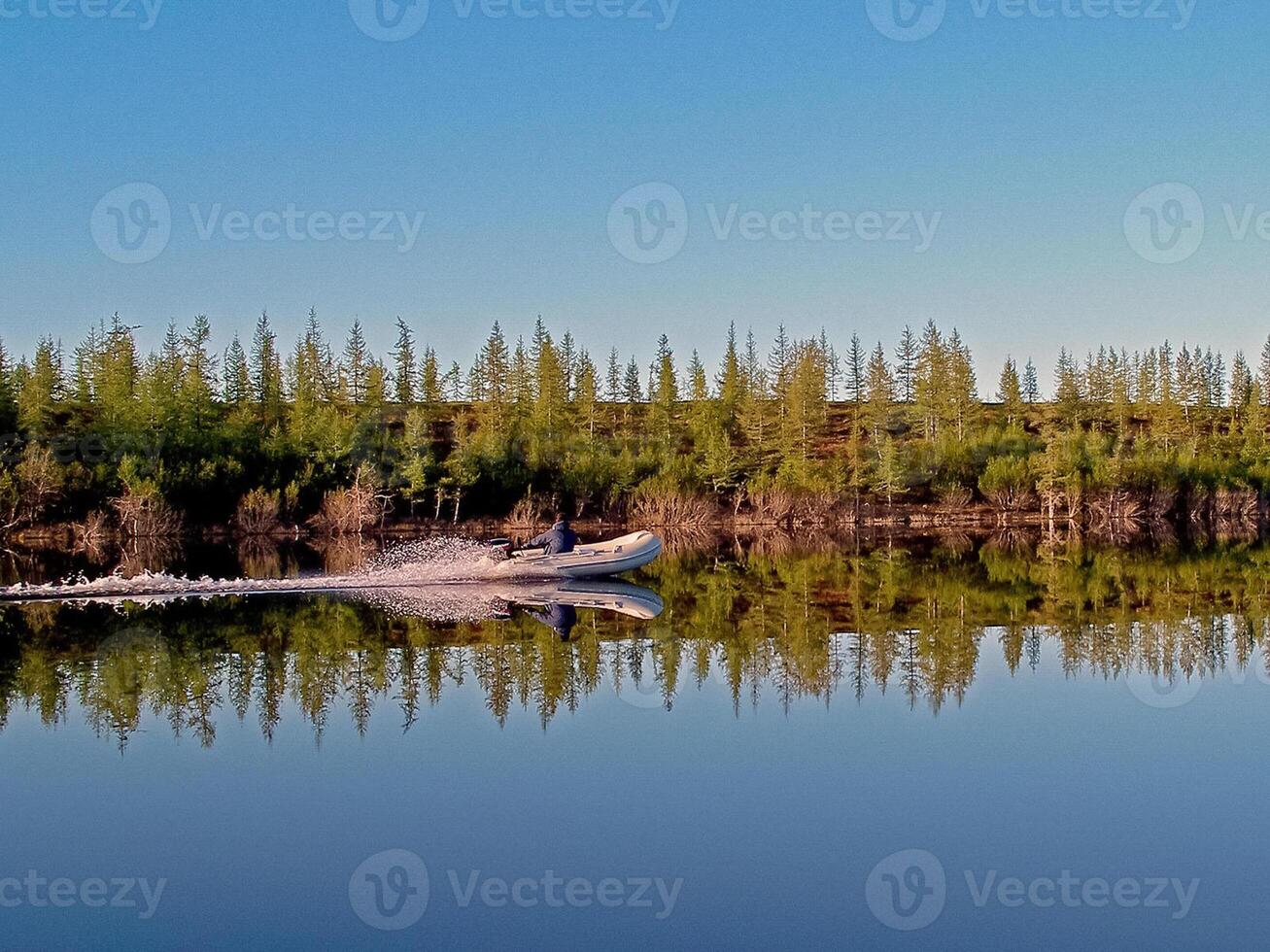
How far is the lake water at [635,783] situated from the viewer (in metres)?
9.36

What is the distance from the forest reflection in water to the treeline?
30.4m

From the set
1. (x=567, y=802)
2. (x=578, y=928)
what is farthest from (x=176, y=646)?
(x=578, y=928)

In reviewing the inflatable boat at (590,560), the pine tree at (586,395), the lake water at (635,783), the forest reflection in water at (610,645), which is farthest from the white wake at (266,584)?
the pine tree at (586,395)

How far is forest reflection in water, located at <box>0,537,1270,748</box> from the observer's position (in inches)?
669

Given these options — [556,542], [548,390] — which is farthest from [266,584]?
[548,390]

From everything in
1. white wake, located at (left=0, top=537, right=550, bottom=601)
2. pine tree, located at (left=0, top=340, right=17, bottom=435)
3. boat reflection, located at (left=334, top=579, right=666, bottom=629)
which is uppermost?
Answer: pine tree, located at (left=0, top=340, right=17, bottom=435)

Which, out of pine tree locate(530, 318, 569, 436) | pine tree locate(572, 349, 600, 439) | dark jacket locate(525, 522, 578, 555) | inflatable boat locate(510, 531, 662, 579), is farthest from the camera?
pine tree locate(572, 349, 600, 439)

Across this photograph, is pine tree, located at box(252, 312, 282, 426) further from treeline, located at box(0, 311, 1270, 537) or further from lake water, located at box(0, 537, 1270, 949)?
lake water, located at box(0, 537, 1270, 949)

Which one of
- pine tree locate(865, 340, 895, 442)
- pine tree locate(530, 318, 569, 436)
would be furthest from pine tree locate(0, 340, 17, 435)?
pine tree locate(865, 340, 895, 442)

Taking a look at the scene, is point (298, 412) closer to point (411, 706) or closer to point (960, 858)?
point (411, 706)

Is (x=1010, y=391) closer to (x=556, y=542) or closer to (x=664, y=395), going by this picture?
(x=664, y=395)

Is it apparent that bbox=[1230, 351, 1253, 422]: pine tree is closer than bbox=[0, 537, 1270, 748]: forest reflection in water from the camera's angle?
No

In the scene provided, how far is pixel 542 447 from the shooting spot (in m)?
68.1

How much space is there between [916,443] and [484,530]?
1259 inches
